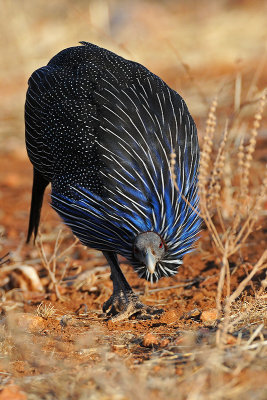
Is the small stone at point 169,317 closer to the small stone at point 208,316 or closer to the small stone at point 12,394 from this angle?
the small stone at point 208,316

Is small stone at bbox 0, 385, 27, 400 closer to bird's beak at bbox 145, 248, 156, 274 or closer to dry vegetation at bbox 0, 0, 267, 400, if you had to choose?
dry vegetation at bbox 0, 0, 267, 400

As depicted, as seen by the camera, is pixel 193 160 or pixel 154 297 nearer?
pixel 193 160

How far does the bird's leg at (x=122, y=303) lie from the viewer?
391 cm

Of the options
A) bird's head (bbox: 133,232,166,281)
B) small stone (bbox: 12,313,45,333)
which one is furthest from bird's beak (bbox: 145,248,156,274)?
small stone (bbox: 12,313,45,333)

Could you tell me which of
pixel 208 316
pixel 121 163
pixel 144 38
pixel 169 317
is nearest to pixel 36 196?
pixel 121 163

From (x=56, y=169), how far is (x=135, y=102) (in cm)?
68

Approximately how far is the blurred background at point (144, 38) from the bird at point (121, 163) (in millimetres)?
6009

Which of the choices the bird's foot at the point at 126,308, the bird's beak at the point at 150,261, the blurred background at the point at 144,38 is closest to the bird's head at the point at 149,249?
the bird's beak at the point at 150,261

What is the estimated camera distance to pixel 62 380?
2607 mm

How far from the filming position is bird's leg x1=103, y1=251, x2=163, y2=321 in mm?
3906

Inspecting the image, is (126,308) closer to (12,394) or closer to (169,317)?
(169,317)

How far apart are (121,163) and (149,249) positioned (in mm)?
534

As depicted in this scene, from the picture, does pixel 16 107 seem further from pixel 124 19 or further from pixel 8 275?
pixel 8 275

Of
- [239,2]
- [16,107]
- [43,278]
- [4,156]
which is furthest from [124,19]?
[43,278]
